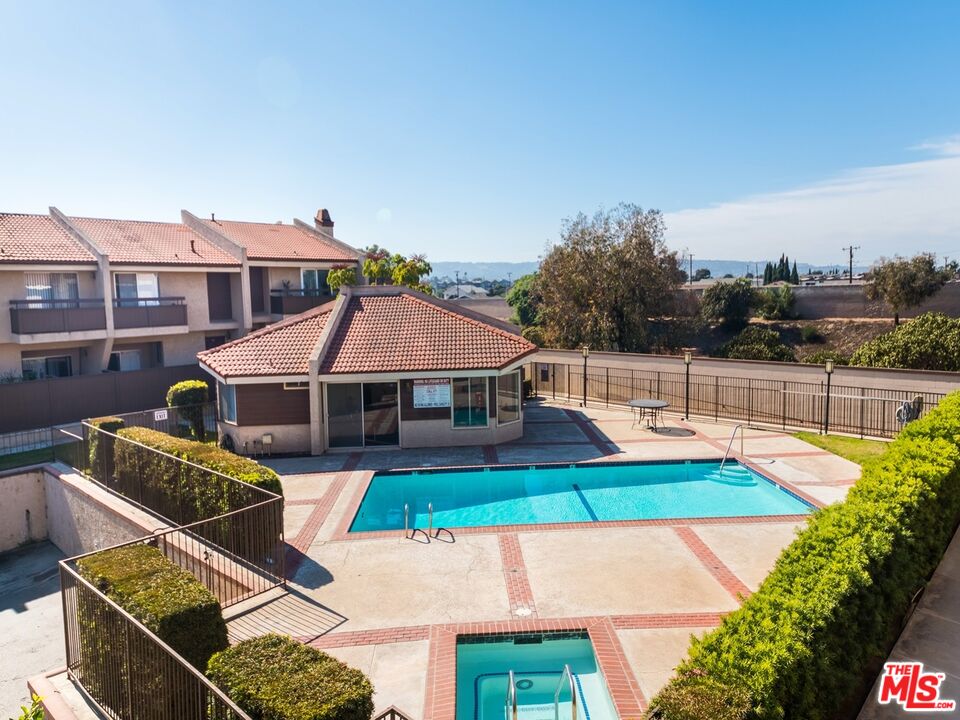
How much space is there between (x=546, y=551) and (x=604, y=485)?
601cm

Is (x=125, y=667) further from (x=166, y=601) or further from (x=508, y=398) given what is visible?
(x=508, y=398)

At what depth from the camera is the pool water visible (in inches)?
317

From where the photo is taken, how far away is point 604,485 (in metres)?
18.3

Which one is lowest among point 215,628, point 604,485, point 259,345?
point 604,485

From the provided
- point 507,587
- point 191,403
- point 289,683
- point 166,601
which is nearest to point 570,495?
Result: point 507,587

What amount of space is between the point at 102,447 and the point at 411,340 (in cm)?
1004

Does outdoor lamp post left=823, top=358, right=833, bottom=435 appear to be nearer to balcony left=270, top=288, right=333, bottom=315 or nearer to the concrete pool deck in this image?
the concrete pool deck

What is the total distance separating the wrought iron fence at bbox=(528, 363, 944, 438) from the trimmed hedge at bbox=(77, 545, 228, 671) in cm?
2057


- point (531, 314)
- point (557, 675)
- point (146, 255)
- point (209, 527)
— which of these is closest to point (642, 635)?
point (557, 675)

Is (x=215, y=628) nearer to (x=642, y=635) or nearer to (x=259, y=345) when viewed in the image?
(x=642, y=635)

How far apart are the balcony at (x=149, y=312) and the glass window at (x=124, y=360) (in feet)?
6.12

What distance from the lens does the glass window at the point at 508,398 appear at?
72.4 feet

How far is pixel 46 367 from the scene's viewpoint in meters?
26.7

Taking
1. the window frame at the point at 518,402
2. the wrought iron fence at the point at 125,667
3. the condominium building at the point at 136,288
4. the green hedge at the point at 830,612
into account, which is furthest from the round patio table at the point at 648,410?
the wrought iron fence at the point at 125,667
